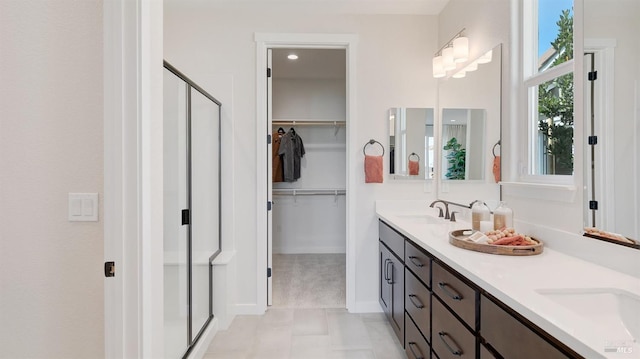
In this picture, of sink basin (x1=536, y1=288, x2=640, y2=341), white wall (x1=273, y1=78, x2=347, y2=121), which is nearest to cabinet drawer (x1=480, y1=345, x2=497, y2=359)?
sink basin (x1=536, y1=288, x2=640, y2=341)

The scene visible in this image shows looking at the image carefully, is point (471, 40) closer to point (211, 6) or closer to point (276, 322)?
point (211, 6)

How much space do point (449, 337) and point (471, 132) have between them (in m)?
1.46

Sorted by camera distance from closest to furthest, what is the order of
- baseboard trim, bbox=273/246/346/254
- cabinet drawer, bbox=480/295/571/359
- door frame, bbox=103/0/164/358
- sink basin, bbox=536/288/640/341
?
cabinet drawer, bbox=480/295/571/359
sink basin, bbox=536/288/640/341
door frame, bbox=103/0/164/358
baseboard trim, bbox=273/246/346/254

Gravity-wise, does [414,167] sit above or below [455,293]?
above

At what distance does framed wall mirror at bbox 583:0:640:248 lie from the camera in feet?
3.50

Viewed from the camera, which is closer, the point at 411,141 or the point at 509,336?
the point at 509,336

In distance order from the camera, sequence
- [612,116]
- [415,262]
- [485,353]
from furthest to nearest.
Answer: [415,262] → [612,116] → [485,353]

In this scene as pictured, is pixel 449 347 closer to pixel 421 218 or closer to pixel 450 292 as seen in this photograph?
pixel 450 292

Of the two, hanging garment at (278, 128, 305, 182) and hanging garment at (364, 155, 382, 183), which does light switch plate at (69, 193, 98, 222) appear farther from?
hanging garment at (278, 128, 305, 182)

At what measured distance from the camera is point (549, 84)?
4.95 feet

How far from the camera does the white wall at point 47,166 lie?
1.09 meters

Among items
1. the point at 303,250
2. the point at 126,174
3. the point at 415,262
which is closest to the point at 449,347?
the point at 415,262

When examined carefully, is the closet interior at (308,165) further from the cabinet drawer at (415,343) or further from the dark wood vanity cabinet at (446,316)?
the cabinet drawer at (415,343)

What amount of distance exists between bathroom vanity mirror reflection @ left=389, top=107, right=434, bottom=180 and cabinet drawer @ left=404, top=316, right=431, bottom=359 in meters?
1.31
